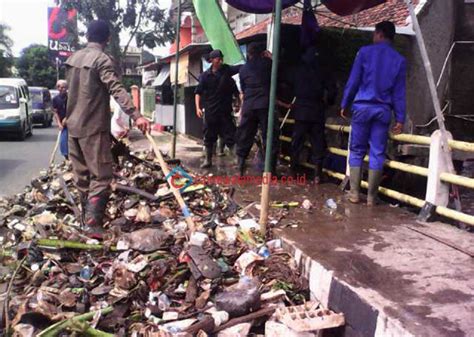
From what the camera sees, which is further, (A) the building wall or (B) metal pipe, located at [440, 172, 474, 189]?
(A) the building wall

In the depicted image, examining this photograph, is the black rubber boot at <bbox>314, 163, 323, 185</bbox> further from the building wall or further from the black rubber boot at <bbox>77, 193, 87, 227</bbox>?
the building wall

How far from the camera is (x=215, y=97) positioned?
7141mm

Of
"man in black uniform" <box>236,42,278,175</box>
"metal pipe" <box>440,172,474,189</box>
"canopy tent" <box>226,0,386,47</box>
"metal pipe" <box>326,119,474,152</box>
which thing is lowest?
"metal pipe" <box>440,172,474,189</box>

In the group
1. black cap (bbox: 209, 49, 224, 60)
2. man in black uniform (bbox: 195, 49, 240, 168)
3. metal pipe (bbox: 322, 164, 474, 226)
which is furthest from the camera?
man in black uniform (bbox: 195, 49, 240, 168)

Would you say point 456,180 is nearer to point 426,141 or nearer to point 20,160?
point 426,141

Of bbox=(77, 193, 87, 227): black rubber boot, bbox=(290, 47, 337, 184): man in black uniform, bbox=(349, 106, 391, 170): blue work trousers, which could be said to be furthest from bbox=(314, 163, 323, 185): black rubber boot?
bbox=(77, 193, 87, 227): black rubber boot

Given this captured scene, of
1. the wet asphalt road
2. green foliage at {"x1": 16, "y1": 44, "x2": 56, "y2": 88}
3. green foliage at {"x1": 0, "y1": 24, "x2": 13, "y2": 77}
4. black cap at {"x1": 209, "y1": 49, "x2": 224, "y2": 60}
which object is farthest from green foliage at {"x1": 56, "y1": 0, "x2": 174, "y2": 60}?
green foliage at {"x1": 16, "y1": 44, "x2": 56, "y2": 88}

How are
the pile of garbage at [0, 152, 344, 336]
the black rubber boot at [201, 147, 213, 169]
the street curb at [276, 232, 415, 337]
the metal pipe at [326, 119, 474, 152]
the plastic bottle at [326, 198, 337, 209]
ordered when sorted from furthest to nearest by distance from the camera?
the black rubber boot at [201, 147, 213, 169], the plastic bottle at [326, 198, 337, 209], the metal pipe at [326, 119, 474, 152], the pile of garbage at [0, 152, 344, 336], the street curb at [276, 232, 415, 337]

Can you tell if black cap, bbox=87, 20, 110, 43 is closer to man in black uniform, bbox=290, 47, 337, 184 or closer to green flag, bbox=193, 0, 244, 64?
green flag, bbox=193, 0, 244, 64

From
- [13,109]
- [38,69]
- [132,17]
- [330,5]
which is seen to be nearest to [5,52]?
[38,69]

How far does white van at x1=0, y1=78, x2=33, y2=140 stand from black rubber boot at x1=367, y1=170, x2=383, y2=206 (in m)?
14.8

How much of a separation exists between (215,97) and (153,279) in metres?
4.18

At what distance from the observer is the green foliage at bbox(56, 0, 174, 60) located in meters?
13.0

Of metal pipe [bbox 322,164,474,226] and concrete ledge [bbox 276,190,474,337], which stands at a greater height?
metal pipe [bbox 322,164,474,226]
